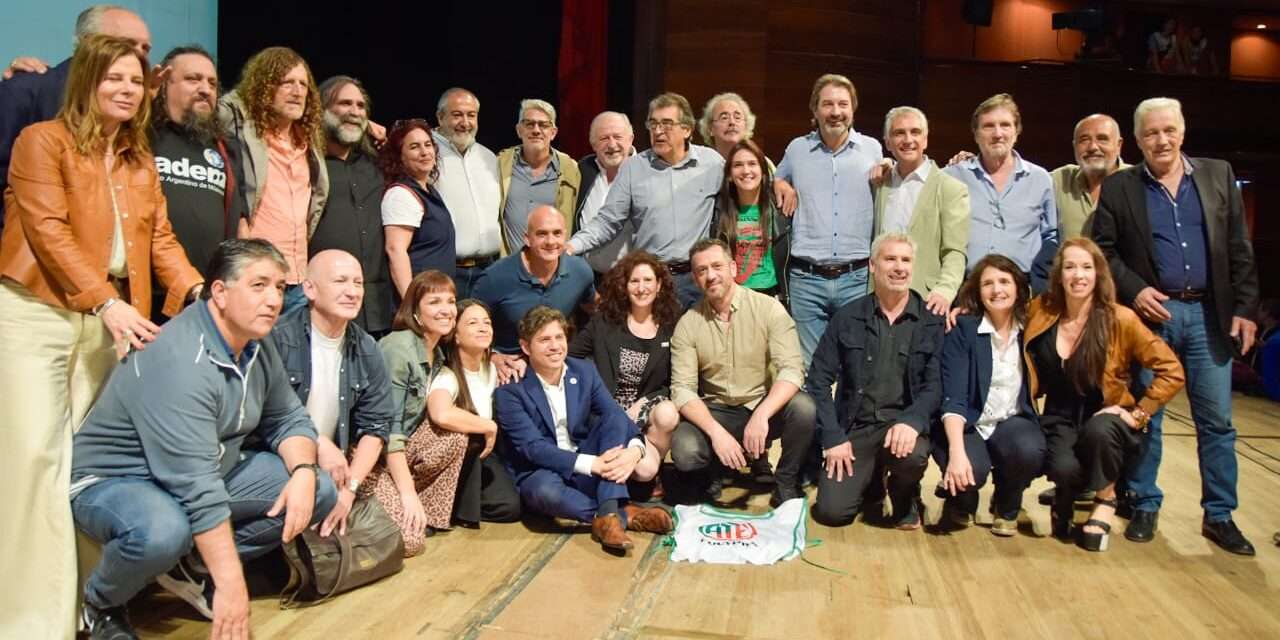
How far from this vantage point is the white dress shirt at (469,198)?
415cm

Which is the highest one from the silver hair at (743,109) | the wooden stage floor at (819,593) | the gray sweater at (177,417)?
the silver hair at (743,109)

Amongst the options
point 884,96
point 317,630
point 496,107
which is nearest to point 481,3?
point 496,107

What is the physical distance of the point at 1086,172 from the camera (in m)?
4.10

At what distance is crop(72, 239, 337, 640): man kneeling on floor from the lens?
235 centimetres

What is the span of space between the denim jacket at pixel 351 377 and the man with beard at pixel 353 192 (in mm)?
453

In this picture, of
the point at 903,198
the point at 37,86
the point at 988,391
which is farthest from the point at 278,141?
the point at 988,391

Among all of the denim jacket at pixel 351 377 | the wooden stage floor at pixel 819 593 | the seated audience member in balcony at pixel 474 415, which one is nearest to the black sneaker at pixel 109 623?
the wooden stage floor at pixel 819 593

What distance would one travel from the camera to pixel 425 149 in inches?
150

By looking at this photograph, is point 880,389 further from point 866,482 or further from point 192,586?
point 192,586

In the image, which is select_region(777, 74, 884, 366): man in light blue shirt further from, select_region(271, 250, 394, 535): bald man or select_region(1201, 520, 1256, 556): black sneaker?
select_region(271, 250, 394, 535): bald man

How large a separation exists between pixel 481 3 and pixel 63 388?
5.30m

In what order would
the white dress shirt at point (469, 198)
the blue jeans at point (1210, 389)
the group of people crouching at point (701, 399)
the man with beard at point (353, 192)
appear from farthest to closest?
the white dress shirt at point (469, 198) → the man with beard at point (353, 192) → the blue jeans at point (1210, 389) → the group of people crouching at point (701, 399)

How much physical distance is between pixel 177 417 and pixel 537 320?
141 cm

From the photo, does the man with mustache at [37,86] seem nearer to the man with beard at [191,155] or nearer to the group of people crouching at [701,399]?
the man with beard at [191,155]
